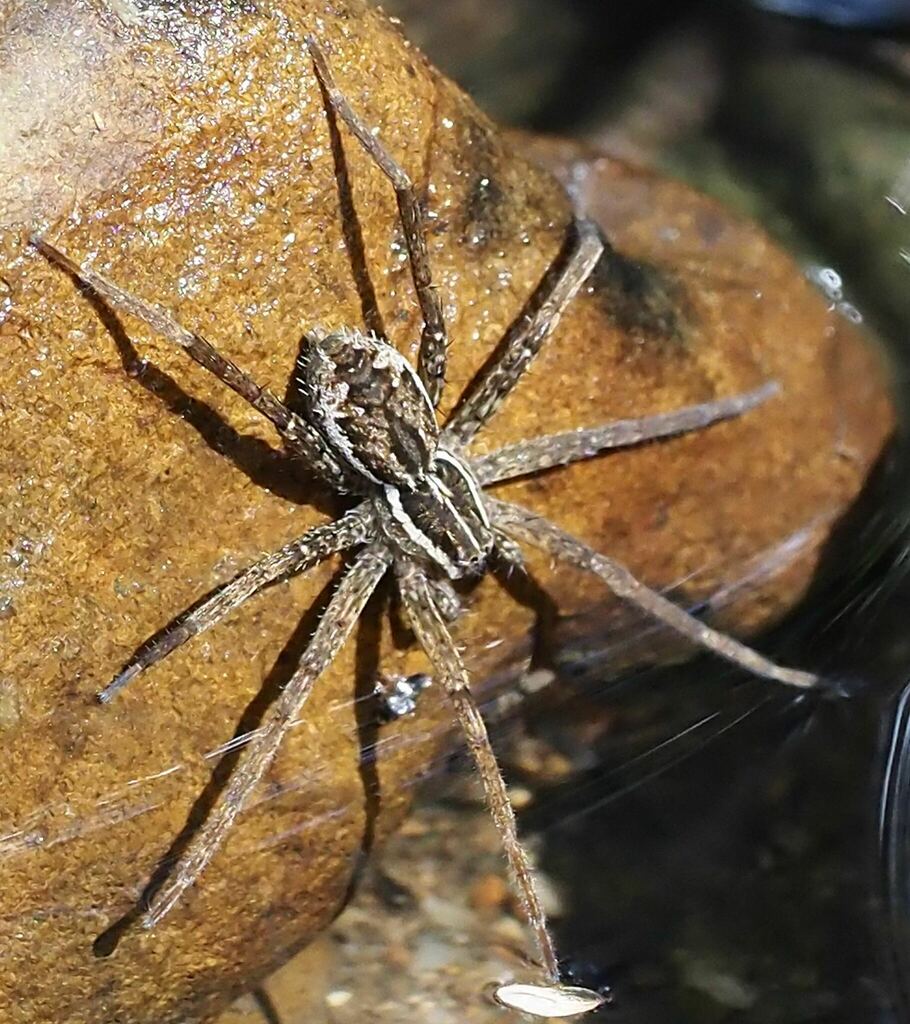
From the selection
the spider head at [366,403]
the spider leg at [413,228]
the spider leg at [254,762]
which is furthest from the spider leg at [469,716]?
the spider leg at [413,228]

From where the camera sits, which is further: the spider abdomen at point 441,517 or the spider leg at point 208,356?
the spider abdomen at point 441,517

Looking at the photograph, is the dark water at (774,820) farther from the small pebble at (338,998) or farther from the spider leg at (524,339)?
the spider leg at (524,339)

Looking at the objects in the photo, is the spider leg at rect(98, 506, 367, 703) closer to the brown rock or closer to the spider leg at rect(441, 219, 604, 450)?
the brown rock

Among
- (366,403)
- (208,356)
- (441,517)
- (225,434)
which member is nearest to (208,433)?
(225,434)

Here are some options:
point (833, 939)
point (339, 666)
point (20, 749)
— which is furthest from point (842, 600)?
point (20, 749)

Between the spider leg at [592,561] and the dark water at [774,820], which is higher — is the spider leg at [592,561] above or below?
above

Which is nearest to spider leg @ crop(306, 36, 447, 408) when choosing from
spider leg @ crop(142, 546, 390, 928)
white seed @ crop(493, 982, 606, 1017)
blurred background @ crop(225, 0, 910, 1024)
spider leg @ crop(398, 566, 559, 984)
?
spider leg @ crop(398, 566, 559, 984)

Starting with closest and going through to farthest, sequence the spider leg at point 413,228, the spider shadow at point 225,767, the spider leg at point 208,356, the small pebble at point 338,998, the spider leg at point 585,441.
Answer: the spider leg at point 208,356, the spider leg at point 413,228, the spider shadow at point 225,767, the spider leg at point 585,441, the small pebble at point 338,998
